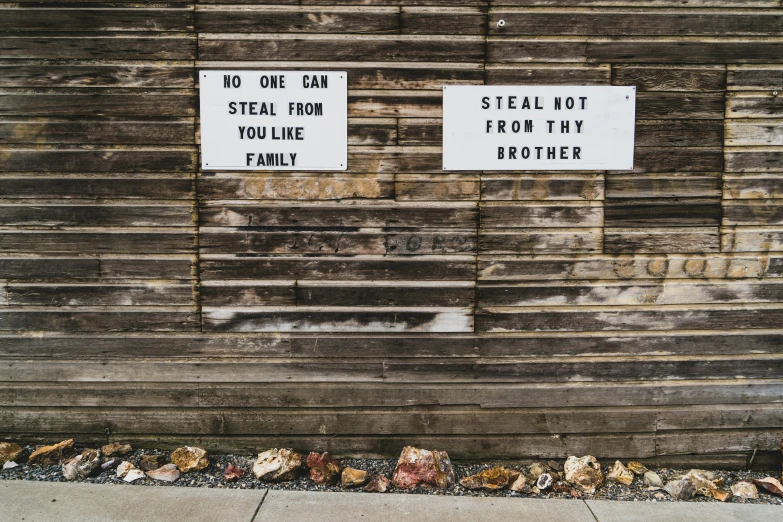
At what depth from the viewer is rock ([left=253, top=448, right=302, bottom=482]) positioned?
144 inches

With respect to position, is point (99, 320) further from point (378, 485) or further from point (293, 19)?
point (293, 19)

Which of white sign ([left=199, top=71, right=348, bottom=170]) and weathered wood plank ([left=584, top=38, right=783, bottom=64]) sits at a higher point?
weathered wood plank ([left=584, top=38, right=783, bottom=64])

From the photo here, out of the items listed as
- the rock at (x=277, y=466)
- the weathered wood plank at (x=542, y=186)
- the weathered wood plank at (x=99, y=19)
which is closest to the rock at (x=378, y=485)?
the rock at (x=277, y=466)

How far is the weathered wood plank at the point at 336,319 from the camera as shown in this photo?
12.6ft

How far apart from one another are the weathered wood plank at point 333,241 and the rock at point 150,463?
4.88 feet

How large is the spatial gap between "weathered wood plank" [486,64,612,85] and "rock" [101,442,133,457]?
364cm

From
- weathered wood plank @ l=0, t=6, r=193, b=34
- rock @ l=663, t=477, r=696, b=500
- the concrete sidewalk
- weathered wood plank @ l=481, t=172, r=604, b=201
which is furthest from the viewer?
weathered wood plank @ l=481, t=172, r=604, b=201

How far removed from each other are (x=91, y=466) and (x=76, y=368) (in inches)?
27.6

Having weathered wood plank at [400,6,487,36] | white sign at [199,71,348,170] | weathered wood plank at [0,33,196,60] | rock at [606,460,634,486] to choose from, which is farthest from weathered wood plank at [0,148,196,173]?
rock at [606,460,634,486]

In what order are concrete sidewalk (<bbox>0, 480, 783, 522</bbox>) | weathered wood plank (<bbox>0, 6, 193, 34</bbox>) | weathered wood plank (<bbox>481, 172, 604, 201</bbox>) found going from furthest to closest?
1. weathered wood plank (<bbox>481, 172, 604, 201</bbox>)
2. weathered wood plank (<bbox>0, 6, 193, 34</bbox>)
3. concrete sidewalk (<bbox>0, 480, 783, 522</bbox>)

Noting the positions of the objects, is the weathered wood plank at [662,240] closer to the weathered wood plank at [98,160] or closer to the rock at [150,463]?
the weathered wood plank at [98,160]

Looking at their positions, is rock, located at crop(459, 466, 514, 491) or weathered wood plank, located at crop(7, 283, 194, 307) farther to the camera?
weathered wood plank, located at crop(7, 283, 194, 307)

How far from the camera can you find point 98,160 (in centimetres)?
379

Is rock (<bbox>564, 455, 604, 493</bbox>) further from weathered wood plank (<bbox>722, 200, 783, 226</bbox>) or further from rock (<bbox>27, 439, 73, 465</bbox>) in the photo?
rock (<bbox>27, 439, 73, 465</bbox>)
